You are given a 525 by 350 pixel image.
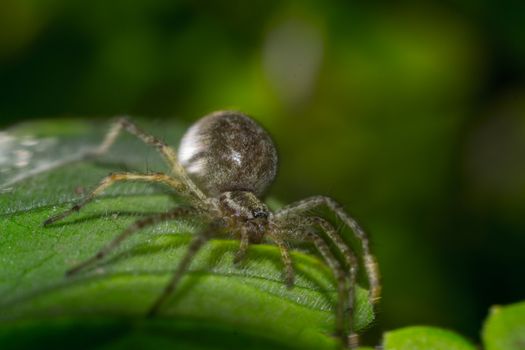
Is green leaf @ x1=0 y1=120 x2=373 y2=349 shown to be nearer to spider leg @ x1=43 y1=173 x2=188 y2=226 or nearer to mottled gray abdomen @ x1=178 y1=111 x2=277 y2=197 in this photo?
spider leg @ x1=43 y1=173 x2=188 y2=226

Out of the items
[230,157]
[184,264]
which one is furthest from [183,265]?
[230,157]

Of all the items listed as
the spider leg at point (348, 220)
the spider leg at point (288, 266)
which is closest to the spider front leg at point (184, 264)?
the spider leg at point (288, 266)

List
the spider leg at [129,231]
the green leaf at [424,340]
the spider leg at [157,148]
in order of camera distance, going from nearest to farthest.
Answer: the spider leg at [129,231]
the green leaf at [424,340]
the spider leg at [157,148]

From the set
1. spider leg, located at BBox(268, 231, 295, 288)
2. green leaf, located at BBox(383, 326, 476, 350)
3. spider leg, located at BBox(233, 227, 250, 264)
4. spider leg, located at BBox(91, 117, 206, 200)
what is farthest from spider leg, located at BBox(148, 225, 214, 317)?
spider leg, located at BBox(91, 117, 206, 200)

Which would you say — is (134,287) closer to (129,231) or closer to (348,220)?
(129,231)

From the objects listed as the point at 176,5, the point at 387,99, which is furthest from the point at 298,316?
the point at 176,5

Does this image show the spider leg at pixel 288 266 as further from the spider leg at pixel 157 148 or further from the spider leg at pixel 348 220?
the spider leg at pixel 157 148

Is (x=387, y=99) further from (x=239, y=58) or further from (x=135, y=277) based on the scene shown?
(x=135, y=277)

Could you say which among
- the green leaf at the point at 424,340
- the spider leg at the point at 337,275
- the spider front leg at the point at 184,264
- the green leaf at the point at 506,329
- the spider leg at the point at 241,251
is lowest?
the green leaf at the point at 424,340
